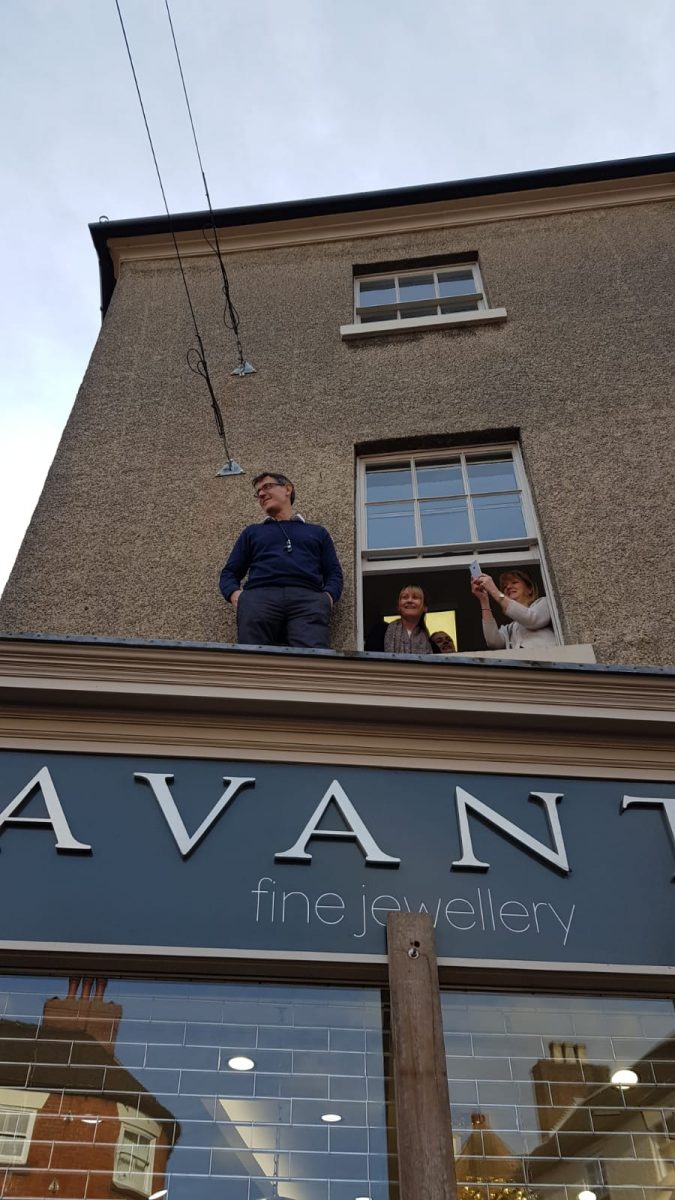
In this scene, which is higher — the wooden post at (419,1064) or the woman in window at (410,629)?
the woman in window at (410,629)

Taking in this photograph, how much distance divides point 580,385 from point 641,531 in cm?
168

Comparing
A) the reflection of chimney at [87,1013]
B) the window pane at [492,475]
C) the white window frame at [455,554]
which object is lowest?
the reflection of chimney at [87,1013]

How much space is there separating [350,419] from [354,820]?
386 centimetres

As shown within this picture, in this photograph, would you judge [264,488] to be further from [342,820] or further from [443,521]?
[342,820]

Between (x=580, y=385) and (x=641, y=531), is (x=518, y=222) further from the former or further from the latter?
(x=641, y=531)

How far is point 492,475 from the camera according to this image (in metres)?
7.27

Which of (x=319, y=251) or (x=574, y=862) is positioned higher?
(x=319, y=251)

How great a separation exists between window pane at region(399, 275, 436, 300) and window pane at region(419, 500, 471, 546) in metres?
2.98

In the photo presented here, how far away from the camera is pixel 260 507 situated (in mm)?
6820

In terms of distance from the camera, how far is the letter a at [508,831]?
4.46m

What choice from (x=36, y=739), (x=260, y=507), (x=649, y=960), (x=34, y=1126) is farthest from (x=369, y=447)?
(x=34, y=1126)

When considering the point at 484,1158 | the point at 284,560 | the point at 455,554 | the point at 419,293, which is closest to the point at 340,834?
the point at 484,1158

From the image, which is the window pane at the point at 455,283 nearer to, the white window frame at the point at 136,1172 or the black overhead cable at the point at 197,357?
the black overhead cable at the point at 197,357

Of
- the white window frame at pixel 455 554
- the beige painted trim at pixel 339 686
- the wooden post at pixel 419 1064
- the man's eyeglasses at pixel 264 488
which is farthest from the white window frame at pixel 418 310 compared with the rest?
the wooden post at pixel 419 1064
